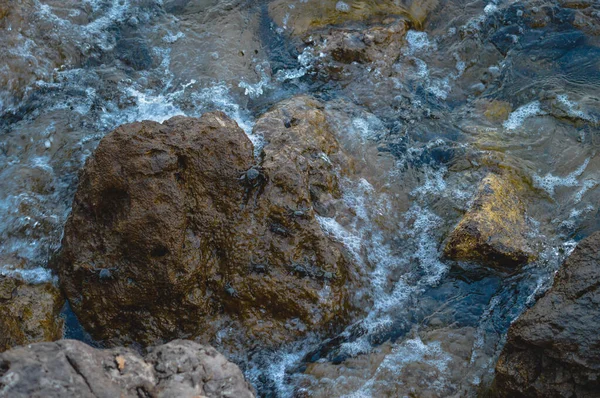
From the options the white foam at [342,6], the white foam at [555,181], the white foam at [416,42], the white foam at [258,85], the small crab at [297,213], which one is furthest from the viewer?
the white foam at [342,6]

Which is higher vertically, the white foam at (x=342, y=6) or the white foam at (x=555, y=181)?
the white foam at (x=342, y=6)

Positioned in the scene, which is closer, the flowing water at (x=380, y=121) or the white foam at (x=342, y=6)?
the flowing water at (x=380, y=121)

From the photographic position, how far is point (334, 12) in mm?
7320

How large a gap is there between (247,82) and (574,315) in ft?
14.7

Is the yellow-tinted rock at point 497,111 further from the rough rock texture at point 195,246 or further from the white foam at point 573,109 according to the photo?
the rough rock texture at point 195,246

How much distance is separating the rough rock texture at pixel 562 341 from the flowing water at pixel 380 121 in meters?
0.55

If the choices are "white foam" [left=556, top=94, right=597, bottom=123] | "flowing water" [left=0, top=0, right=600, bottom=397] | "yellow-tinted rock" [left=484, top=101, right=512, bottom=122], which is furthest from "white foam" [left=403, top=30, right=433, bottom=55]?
"white foam" [left=556, top=94, right=597, bottom=123]

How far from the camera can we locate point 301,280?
A: 4379 millimetres

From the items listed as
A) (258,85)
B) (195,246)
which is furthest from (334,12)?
(195,246)

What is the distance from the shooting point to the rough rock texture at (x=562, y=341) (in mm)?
3168

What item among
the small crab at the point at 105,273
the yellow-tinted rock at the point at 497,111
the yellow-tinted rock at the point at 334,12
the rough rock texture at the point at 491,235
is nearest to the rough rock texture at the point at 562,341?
the rough rock texture at the point at 491,235

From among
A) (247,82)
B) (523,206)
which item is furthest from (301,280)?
(247,82)

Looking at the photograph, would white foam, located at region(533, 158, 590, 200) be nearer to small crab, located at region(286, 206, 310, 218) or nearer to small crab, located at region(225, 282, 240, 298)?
small crab, located at region(286, 206, 310, 218)

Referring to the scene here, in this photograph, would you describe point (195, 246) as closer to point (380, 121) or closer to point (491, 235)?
point (491, 235)
